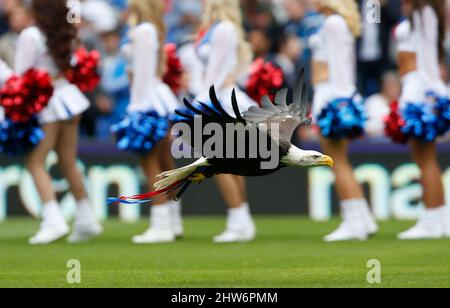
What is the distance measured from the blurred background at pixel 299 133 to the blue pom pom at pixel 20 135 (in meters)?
2.71

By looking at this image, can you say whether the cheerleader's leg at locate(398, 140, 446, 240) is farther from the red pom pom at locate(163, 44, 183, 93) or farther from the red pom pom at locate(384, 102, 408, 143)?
the red pom pom at locate(163, 44, 183, 93)

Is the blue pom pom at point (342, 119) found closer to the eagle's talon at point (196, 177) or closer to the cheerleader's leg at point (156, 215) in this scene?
the cheerleader's leg at point (156, 215)

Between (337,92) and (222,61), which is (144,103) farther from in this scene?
(337,92)

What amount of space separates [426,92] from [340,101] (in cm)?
73

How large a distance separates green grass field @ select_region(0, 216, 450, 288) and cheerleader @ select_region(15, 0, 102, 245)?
0.23 metres

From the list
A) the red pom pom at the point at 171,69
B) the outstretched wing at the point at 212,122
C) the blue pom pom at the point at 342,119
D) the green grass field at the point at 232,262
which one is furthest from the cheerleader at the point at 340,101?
the outstretched wing at the point at 212,122

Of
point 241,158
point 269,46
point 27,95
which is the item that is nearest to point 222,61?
point 27,95

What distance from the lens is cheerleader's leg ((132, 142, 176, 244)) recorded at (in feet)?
33.0

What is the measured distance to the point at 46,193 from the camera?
10023 millimetres

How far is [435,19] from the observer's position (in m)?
9.90

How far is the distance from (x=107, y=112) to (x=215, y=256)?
546cm

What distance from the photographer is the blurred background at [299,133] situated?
12.7 metres

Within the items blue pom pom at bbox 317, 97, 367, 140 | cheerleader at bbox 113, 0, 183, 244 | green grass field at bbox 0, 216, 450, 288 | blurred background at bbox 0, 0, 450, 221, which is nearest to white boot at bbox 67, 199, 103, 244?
green grass field at bbox 0, 216, 450, 288
